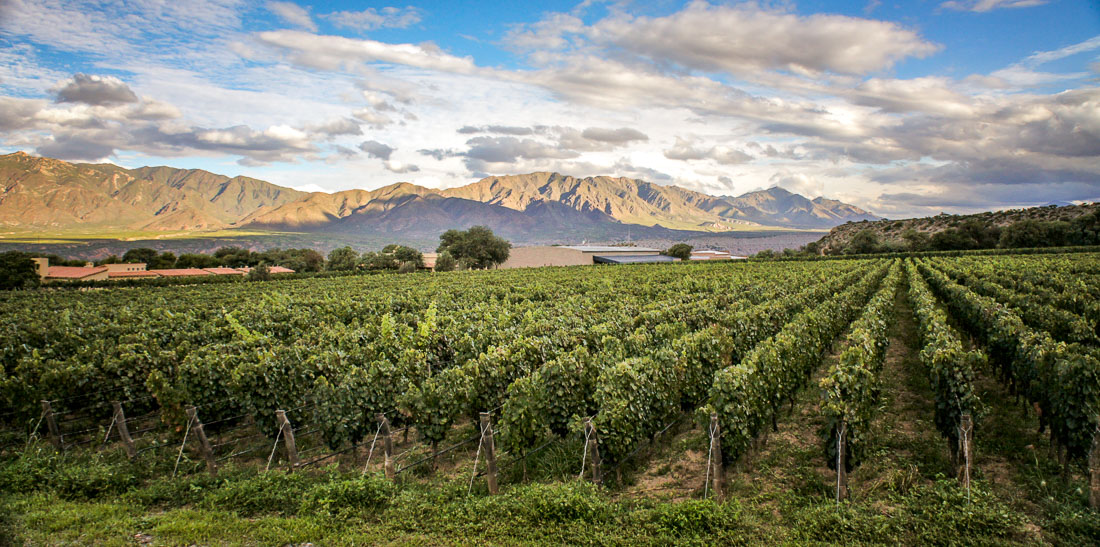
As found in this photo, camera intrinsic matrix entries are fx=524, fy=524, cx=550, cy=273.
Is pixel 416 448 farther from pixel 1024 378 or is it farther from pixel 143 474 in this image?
pixel 1024 378

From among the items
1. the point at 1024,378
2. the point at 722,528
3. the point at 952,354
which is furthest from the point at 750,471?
the point at 1024,378

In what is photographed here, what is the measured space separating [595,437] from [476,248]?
3883 inches

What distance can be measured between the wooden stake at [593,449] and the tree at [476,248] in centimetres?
9507

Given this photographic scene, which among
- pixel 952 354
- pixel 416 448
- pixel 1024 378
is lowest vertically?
pixel 416 448

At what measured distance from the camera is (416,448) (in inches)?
468

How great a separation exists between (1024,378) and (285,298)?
32364mm

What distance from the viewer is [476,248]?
106m

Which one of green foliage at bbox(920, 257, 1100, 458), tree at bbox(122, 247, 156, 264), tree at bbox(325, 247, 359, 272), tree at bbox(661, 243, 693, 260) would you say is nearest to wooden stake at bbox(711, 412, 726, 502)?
green foliage at bbox(920, 257, 1100, 458)

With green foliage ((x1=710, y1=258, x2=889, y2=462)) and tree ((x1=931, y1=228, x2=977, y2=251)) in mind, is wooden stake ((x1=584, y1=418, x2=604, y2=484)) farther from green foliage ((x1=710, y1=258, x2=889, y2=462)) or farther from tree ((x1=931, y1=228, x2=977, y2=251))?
tree ((x1=931, y1=228, x2=977, y2=251))

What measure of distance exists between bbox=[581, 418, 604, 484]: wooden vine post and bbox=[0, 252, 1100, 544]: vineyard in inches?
2.3

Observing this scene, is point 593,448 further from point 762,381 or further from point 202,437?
point 202,437

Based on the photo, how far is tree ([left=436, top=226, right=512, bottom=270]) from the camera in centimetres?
10512

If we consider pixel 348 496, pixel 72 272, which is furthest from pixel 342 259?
pixel 348 496

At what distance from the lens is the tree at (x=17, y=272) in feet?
236
